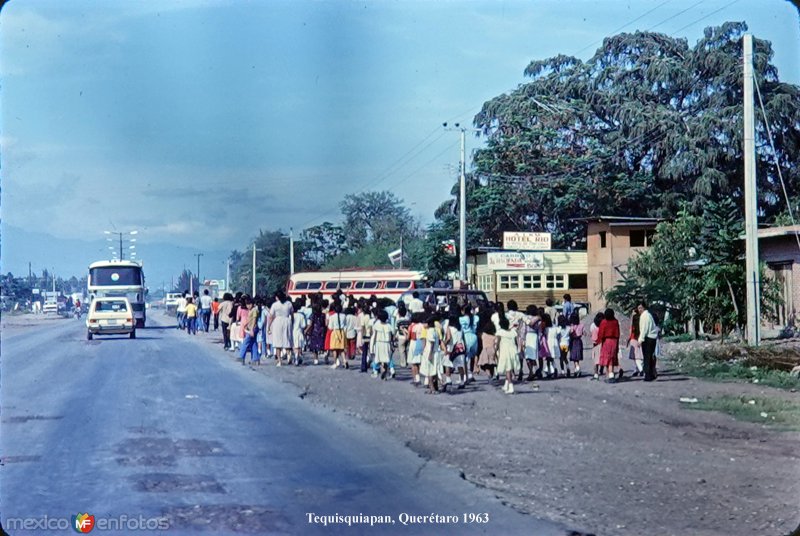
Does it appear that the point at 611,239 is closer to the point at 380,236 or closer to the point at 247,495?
the point at 380,236

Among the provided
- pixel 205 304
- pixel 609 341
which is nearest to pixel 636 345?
pixel 609 341

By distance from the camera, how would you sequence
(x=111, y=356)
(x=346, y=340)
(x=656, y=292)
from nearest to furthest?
(x=346, y=340), (x=111, y=356), (x=656, y=292)

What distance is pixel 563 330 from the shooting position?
20359mm

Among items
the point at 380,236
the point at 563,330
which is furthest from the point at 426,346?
the point at 380,236

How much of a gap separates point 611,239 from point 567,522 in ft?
126

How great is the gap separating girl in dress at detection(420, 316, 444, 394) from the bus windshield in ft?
103

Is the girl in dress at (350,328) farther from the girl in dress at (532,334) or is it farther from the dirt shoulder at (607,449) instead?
the girl in dress at (532,334)

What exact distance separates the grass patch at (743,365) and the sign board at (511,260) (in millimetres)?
23642

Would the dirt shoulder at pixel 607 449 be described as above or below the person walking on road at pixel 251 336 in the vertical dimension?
below

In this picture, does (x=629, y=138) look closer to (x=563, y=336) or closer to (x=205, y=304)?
(x=205, y=304)

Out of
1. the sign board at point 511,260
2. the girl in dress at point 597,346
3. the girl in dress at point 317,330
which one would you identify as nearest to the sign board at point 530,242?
the sign board at point 511,260

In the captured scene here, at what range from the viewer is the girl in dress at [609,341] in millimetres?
19156

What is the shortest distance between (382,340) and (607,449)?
8.49 m

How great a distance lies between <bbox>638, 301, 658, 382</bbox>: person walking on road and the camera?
19.1 m
